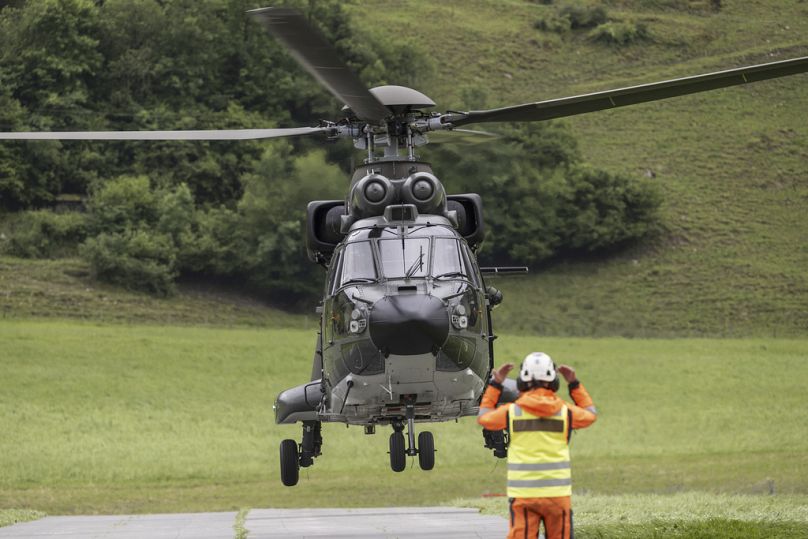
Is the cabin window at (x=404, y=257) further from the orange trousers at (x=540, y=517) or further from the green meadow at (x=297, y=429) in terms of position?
the orange trousers at (x=540, y=517)

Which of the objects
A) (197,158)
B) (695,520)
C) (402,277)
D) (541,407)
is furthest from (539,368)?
(197,158)

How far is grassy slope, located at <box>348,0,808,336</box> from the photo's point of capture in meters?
85.9

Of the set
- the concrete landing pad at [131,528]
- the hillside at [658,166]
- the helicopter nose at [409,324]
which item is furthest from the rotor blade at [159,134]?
the hillside at [658,166]

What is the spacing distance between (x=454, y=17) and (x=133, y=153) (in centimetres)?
5363

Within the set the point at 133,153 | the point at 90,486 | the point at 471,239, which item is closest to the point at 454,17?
the point at 133,153

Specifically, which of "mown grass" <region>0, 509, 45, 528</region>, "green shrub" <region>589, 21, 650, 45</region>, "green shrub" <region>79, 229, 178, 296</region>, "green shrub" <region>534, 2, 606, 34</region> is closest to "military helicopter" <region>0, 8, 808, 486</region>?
"mown grass" <region>0, 509, 45, 528</region>

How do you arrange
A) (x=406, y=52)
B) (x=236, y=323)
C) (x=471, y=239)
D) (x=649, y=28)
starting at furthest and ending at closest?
(x=649, y=28) < (x=406, y=52) < (x=236, y=323) < (x=471, y=239)

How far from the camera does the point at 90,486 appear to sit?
39469mm

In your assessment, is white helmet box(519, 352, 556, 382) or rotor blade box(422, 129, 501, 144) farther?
rotor blade box(422, 129, 501, 144)

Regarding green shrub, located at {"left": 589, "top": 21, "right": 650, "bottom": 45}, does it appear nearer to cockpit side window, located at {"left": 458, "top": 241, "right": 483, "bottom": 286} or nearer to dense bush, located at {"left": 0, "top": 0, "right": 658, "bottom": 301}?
dense bush, located at {"left": 0, "top": 0, "right": 658, "bottom": 301}

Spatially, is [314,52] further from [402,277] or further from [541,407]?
[541,407]

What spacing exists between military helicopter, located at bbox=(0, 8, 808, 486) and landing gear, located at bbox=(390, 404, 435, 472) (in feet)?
0.07

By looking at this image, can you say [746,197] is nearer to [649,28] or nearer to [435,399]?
[649,28]

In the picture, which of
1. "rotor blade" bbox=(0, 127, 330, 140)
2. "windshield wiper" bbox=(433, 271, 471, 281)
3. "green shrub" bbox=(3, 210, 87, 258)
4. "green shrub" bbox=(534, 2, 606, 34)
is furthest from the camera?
"green shrub" bbox=(534, 2, 606, 34)
